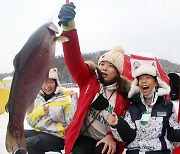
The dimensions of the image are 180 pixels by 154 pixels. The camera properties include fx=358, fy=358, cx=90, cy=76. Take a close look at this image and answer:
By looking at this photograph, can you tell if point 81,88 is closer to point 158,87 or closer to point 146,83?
point 146,83

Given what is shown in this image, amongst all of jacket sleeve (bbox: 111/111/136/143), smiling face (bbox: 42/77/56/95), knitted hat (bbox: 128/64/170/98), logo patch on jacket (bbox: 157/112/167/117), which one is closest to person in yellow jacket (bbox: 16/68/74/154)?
smiling face (bbox: 42/77/56/95)

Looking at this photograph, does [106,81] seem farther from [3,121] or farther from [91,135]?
[3,121]

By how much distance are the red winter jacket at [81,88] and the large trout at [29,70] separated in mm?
1007

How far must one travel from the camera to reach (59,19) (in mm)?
2715

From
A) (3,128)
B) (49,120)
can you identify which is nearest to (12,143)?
(49,120)

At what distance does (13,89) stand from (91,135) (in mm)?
1503

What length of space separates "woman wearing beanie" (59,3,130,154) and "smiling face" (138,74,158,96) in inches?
6.6

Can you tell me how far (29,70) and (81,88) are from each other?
1482 millimetres

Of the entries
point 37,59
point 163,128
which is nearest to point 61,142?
point 163,128

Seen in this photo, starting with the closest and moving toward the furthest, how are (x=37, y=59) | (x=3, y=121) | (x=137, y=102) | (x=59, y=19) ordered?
(x=37, y=59) < (x=59, y=19) < (x=137, y=102) < (x=3, y=121)

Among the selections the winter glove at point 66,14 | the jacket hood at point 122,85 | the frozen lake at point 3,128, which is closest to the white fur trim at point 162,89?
the jacket hood at point 122,85

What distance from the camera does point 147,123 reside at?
3.28 m

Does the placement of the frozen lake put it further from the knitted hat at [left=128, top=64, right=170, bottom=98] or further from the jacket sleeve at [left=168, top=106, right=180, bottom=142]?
the jacket sleeve at [left=168, top=106, right=180, bottom=142]

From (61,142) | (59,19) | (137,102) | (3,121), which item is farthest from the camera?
(3,121)
